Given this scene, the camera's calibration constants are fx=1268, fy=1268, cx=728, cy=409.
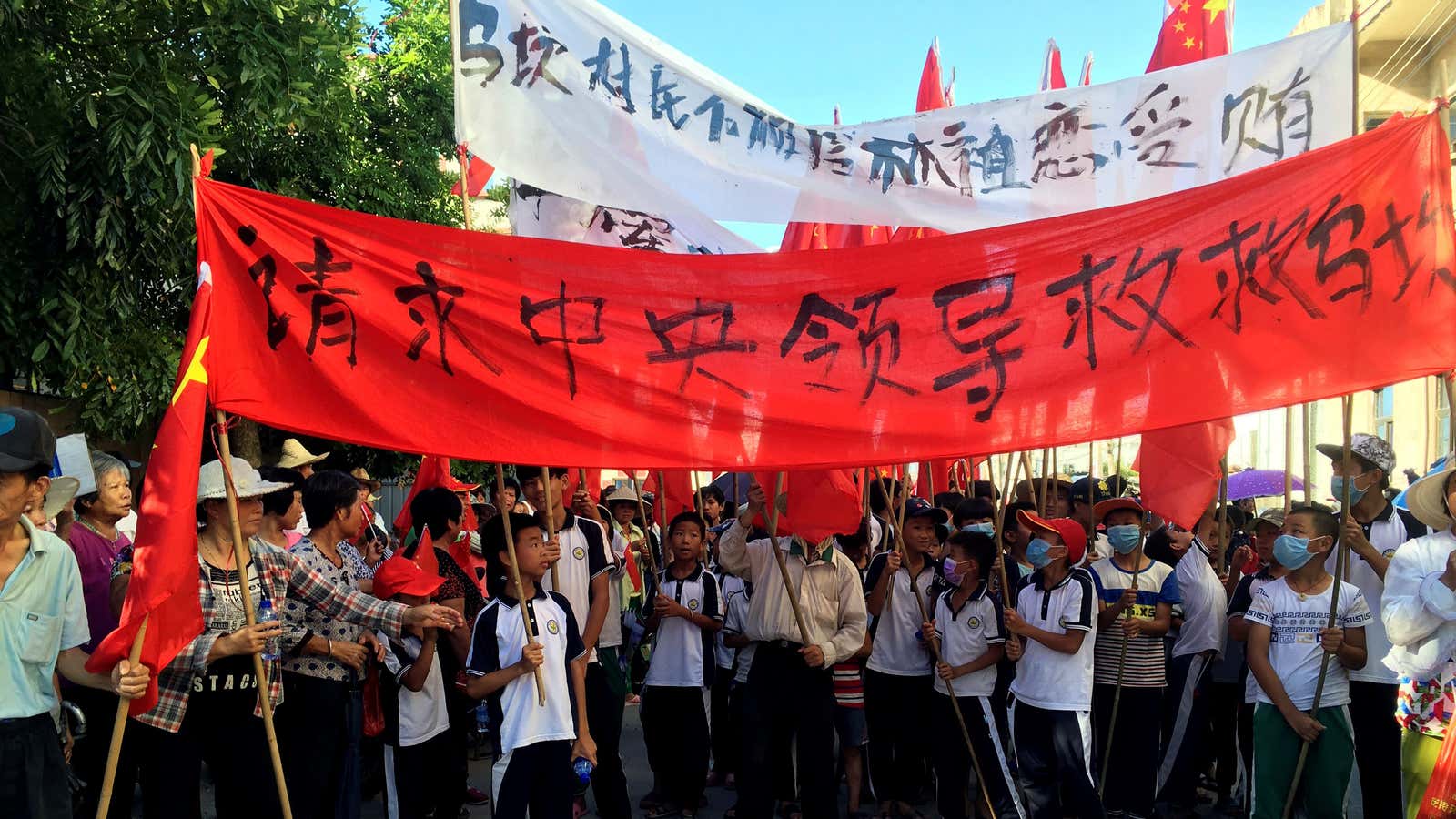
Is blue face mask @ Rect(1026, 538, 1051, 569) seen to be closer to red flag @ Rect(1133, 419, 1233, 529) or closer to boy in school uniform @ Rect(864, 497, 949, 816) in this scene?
red flag @ Rect(1133, 419, 1233, 529)

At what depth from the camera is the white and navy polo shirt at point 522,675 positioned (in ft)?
17.6

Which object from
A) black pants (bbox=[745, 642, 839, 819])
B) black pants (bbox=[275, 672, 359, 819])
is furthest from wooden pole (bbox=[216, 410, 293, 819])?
black pants (bbox=[745, 642, 839, 819])

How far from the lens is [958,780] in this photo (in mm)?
6863

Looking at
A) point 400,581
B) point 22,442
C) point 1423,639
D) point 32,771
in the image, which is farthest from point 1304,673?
point 22,442

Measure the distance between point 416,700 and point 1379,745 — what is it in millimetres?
4617

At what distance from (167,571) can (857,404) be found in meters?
2.47

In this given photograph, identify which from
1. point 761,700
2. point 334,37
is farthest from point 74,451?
point 334,37

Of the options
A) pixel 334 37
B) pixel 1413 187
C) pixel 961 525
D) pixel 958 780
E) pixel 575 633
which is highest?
pixel 334 37

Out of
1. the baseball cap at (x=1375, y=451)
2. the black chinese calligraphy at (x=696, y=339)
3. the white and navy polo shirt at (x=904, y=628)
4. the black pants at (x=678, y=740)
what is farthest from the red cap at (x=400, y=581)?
the baseball cap at (x=1375, y=451)

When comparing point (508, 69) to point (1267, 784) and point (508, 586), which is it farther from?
point (1267, 784)

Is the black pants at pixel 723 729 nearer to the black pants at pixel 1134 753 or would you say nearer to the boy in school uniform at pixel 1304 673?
the black pants at pixel 1134 753

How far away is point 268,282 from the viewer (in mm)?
4434

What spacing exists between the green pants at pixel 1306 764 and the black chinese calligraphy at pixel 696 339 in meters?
3.15

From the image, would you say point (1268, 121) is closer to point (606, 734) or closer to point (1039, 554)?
point (1039, 554)
